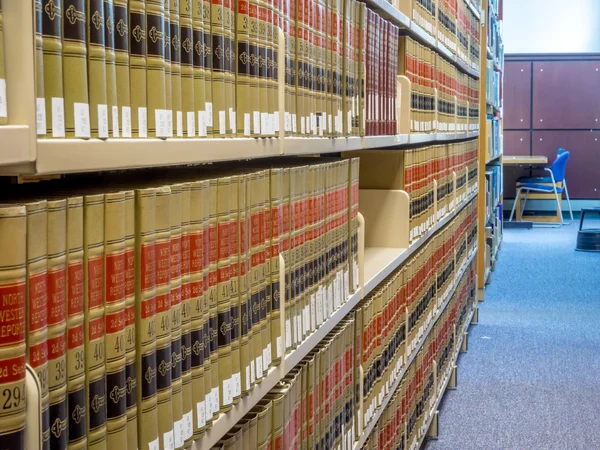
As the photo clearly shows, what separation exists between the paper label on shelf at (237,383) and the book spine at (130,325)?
287 mm

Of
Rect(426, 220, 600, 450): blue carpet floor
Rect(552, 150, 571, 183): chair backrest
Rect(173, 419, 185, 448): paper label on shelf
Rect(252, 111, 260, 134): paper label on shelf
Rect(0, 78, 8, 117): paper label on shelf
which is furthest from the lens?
Rect(552, 150, 571, 183): chair backrest

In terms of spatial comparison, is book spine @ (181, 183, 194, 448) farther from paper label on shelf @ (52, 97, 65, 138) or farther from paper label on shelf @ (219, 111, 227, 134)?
paper label on shelf @ (52, 97, 65, 138)

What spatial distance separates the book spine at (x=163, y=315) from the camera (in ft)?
3.01

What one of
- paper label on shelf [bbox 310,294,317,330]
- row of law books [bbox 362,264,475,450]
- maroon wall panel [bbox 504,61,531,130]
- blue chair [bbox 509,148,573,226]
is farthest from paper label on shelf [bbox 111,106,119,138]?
maroon wall panel [bbox 504,61,531,130]

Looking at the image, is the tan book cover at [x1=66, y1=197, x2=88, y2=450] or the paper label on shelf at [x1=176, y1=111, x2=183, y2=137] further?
the paper label on shelf at [x1=176, y1=111, x2=183, y2=137]

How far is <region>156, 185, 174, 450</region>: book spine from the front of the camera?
919 millimetres

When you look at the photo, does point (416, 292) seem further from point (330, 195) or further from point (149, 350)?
point (149, 350)

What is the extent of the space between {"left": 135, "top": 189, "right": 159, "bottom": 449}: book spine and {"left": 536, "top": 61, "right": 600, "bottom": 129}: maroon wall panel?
35.6 ft

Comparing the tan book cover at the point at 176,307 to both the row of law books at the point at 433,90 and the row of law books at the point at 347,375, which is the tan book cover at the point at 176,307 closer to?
the row of law books at the point at 347,375

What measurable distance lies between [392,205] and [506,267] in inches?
194

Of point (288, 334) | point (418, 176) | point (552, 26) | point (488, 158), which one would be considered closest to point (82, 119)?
point (288, 334)

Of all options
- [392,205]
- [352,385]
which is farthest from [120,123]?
[392,205]

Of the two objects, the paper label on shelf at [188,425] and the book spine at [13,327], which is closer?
the book spine at [13,327]

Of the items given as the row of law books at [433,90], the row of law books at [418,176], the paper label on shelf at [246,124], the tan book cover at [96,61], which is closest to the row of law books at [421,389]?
the row of law books at [418,176]
